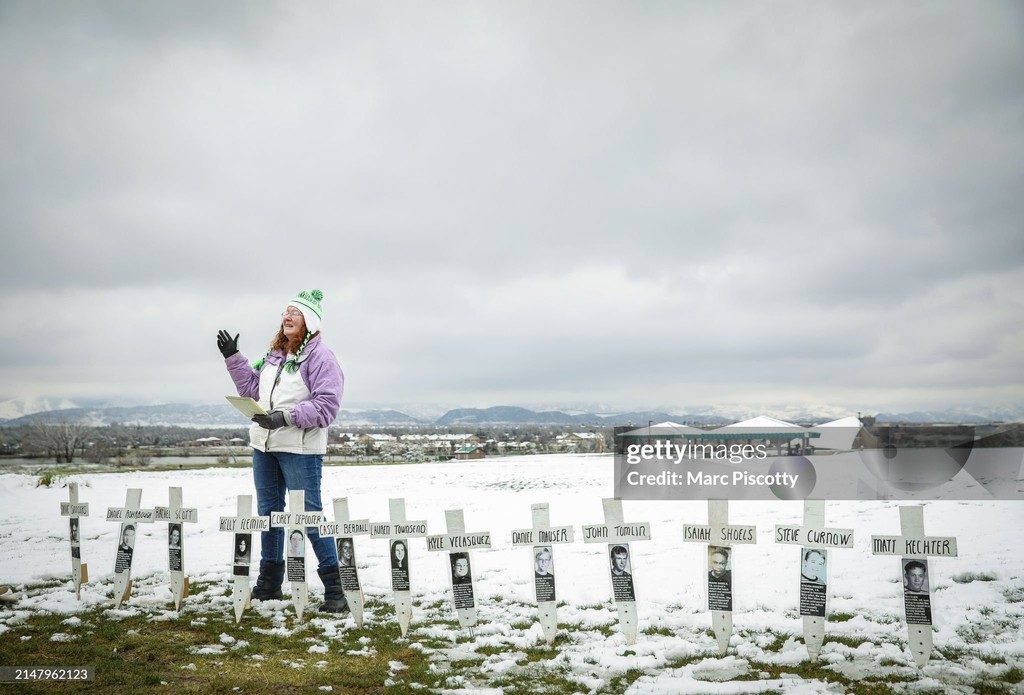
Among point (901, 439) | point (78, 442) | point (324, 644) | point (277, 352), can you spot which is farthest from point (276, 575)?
point (78, 442)

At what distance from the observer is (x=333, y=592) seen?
18.6ft

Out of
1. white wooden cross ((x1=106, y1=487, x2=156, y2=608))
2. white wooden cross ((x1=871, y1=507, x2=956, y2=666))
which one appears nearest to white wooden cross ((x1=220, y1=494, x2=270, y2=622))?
white wooden cross ((x1=106, y1=487, x2=156, y2=608))

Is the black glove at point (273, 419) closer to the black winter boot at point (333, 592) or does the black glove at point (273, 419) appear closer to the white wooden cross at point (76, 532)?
the black winter boot at point (333, 592)

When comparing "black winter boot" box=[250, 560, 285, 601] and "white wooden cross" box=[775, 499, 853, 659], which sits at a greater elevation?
"white wooden cross" box=[775, 499, 853, 659]

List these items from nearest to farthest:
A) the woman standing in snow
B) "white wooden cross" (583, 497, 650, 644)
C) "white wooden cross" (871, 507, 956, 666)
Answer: "white wooden cross" (871, 507, 956, 666) < "white wooden cross" (583, 497, 650, 644) < the woman standing in snow

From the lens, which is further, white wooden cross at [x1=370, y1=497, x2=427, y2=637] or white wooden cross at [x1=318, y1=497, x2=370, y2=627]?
white wooden cross at [x1=318, y1=497, x2=370, y2=627]

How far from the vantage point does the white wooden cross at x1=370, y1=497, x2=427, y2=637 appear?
5000mm

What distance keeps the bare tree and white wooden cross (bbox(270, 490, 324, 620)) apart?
5886cm

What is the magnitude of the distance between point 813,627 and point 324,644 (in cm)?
387

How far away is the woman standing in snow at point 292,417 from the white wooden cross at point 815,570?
407 centimetres

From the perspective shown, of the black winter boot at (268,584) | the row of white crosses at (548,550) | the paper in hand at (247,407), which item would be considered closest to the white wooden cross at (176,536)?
the row of white crosses at (548,550)

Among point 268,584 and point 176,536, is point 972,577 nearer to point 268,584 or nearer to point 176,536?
point 268,584

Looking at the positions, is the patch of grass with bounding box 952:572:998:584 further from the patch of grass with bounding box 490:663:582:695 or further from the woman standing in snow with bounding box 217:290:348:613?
the woman standing in snow with bounding box 217:290:348:613

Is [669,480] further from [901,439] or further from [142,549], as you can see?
[142,549]
